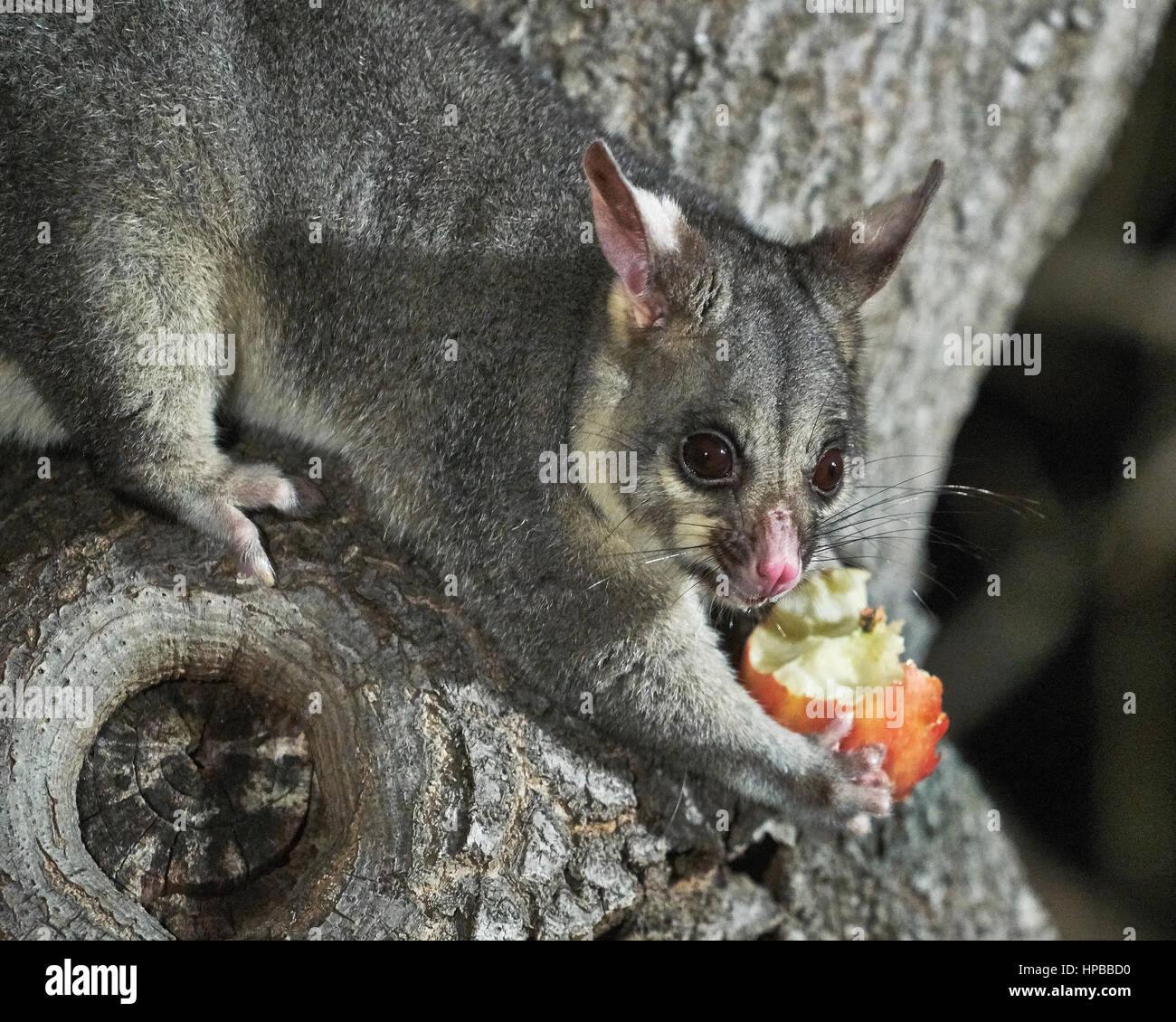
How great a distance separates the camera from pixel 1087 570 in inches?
223

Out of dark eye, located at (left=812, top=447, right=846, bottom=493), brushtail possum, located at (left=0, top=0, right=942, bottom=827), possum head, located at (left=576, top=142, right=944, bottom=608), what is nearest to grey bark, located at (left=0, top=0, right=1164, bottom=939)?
brushtail possum, located at (left=0, top=0, right=942, bottom=827)

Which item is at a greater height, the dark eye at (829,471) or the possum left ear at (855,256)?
the possum left ear at (855,256)

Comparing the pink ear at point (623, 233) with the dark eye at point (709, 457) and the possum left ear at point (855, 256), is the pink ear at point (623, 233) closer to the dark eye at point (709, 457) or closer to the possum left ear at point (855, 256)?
the dark eye at point (709, 457)

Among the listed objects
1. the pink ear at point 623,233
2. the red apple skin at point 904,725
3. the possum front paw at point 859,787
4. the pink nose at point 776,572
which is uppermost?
the pink ear at point 623,233

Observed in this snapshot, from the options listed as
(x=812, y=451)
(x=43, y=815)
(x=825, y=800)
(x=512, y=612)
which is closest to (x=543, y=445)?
(x=512, y=612)

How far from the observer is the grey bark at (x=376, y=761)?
313 cm

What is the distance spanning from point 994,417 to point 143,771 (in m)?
4.42

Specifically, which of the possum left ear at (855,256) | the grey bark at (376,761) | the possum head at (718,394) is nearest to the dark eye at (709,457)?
the possum head at (718,394)

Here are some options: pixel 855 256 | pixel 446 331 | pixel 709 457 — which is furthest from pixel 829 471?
pixel 446 331

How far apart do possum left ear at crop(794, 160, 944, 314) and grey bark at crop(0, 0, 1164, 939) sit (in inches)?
35.9

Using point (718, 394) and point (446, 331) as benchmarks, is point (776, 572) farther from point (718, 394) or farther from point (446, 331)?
point (446, 331)

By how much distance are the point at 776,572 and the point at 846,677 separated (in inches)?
28.4

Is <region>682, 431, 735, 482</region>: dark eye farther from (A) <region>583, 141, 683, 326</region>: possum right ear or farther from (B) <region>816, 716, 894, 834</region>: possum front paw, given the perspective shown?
(B) <region>816, 716, 894, 834</region>: possum front paw

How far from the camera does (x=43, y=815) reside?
302cm
